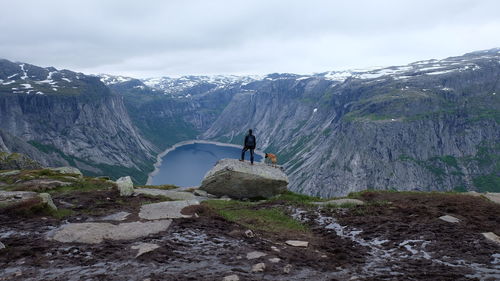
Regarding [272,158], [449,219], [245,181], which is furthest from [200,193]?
[449,219]

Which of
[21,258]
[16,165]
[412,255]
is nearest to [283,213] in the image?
[412,255]

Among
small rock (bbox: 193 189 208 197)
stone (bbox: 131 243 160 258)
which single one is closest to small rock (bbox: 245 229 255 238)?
stone (bbox: 131 243 160 258)

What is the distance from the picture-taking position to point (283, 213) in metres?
28.5

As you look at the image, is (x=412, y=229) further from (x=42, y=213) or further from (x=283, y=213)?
(x=42, y=213)

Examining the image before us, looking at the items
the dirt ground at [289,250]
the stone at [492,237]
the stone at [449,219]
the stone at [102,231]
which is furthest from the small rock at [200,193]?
the stone at [492,237]

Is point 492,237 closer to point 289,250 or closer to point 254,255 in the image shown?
point 289,250

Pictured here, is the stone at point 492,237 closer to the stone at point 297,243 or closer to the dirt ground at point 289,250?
the dirt ground at point 289,250

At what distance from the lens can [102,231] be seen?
67.5 ft

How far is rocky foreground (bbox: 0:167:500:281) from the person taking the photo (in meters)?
15.5

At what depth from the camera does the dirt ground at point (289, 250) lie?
1527 cm

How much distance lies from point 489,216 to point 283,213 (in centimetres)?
1508

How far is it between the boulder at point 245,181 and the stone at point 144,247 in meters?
21.8

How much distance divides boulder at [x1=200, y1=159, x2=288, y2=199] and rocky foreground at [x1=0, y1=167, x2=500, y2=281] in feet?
27.2

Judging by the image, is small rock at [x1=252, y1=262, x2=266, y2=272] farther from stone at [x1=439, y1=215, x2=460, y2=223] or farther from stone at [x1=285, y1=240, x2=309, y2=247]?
stone at [x1=439, y1=215, x2=460, y2=223]
